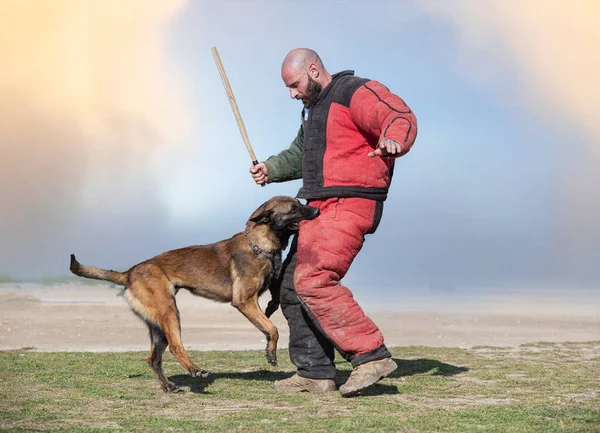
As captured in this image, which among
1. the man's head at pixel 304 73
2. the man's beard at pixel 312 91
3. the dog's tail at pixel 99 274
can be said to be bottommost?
the dog's tail at pixel 99 274

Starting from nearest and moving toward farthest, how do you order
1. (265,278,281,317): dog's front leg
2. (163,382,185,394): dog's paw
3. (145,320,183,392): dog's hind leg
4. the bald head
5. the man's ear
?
1. the bald head
2. (163,382,185,394): dog's paw
3. (145,320,183,392): dog's hind leg
4. the man's ear
5. (265,278,281,317): dog's front leg

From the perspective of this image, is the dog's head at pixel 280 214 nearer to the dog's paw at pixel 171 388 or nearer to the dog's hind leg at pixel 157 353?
the dog's hind leg at pixel 157 353

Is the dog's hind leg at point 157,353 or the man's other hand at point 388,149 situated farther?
the dog's hind leg at point 157,353

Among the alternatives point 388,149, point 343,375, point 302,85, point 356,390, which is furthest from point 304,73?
point 343,375

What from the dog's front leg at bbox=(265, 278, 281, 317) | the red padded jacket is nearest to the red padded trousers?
the red padded jacket

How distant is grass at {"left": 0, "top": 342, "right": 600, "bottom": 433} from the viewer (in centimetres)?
597

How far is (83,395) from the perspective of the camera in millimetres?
7336

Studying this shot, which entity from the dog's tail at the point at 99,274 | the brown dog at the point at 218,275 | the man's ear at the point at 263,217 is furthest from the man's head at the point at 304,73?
the dog's tail at the point at 99,274

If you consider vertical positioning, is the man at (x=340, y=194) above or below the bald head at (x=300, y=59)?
below

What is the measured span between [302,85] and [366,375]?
7.94ft

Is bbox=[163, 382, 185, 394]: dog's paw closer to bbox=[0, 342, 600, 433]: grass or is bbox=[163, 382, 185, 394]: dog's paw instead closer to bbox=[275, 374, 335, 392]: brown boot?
bbox=[0, 342, 600, 433]: grass

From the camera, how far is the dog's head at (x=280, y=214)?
813 cm

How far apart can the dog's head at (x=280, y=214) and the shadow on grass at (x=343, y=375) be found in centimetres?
149

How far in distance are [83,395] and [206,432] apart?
6.76 ft
